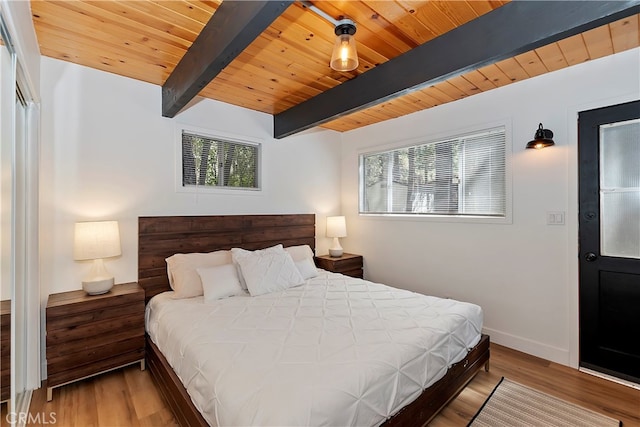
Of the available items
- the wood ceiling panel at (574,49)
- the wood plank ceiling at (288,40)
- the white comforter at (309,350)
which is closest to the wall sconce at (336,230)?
the white comforter at (309,350)

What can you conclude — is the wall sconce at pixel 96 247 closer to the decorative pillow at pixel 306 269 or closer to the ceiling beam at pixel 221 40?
the ceiling beam at pixel 221 40

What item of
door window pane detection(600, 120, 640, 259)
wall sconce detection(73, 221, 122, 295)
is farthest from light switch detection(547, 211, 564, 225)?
wall sconce detection(73, 221, 122, 295)

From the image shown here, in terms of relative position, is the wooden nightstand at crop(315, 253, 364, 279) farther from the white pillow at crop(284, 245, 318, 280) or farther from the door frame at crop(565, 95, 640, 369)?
the door frame at crop(565, 95, 640, 369)

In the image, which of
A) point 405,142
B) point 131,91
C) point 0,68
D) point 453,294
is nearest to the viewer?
point 0,68

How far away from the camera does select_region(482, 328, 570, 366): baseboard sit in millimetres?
2582

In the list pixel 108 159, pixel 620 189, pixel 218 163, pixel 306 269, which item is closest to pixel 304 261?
pixel 306 269

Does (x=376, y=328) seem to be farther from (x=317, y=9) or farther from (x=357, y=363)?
(x=317, y=9)

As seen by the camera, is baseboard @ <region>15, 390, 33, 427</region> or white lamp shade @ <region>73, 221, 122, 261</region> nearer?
baseboard @ <region>15, 390, 33, 427</region>

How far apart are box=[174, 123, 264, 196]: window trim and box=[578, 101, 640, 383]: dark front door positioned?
3152mm

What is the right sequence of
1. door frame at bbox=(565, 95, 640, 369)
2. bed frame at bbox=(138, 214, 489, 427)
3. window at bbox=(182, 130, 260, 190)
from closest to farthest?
bed frame at bbox=(138, 214, 489, 427)
door frame at bbox=(565, 95, 640, 369)
window at bbox=(182, 130, 260, 190)

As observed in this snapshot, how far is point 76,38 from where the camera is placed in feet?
6.88

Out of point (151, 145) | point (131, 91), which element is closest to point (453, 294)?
point (151, 145)

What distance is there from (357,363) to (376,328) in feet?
1.52

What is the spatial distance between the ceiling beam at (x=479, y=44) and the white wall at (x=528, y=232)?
51.1 inches
